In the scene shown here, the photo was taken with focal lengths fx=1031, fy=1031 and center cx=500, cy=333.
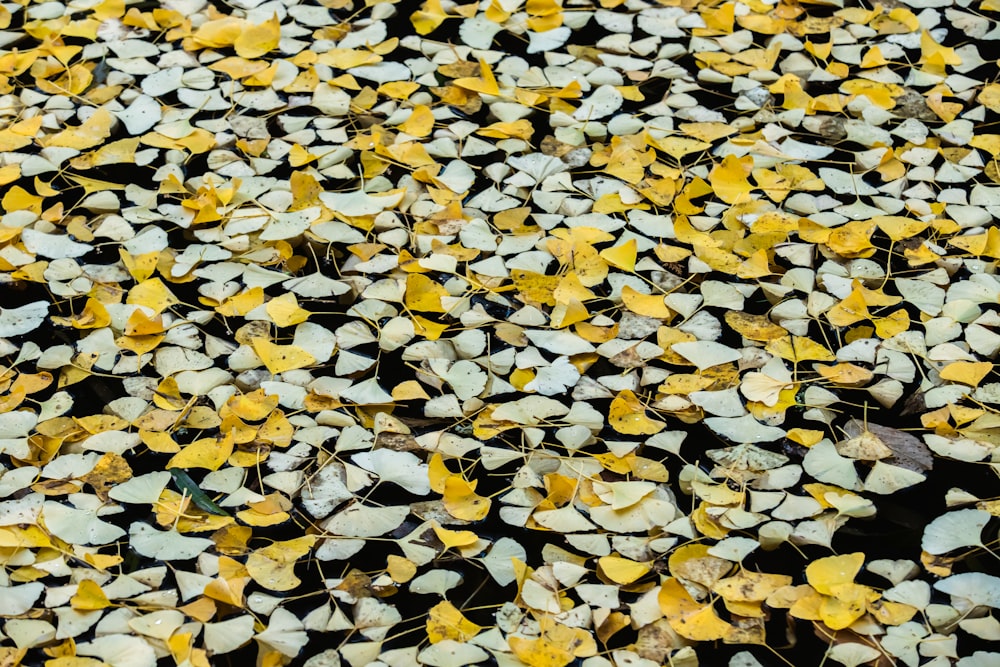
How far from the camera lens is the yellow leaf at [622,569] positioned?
3.85 feet

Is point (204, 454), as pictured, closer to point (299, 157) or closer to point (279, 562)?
point (279, 562)

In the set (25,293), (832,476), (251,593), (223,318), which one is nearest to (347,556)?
(251,593)

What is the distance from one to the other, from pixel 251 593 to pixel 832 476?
2.34 feet

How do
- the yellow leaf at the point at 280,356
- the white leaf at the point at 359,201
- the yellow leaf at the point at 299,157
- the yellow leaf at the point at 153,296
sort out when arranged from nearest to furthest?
the yellow leaf at the point at 280,356 < the yellow leaf at the point at 153,296 < the white leaf at the point at 359,201 < the yellow leaf at the point at 299,157

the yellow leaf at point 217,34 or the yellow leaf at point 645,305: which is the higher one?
the yellow leaf at point 217,34

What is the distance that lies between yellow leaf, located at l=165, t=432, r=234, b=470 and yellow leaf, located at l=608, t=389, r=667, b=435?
1.63 feet

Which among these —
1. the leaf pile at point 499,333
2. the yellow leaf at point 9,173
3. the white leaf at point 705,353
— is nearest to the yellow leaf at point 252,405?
the leaf pile at point 499,333

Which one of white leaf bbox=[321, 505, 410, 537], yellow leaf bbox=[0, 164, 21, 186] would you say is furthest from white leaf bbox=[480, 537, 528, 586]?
yellow leaf bbox=[0, 164, 21, 186]

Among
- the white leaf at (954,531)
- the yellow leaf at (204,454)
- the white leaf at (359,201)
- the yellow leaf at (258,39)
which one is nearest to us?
the white leaf at (954,531)

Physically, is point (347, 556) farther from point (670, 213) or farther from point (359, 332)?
point (670, 213)

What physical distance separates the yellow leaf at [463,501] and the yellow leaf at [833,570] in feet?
1.26

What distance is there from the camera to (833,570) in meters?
1.18

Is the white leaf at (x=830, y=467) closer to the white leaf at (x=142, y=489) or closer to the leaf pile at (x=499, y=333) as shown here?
the leaf pile at (x=499, y=333)

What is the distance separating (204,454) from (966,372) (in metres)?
1.01
